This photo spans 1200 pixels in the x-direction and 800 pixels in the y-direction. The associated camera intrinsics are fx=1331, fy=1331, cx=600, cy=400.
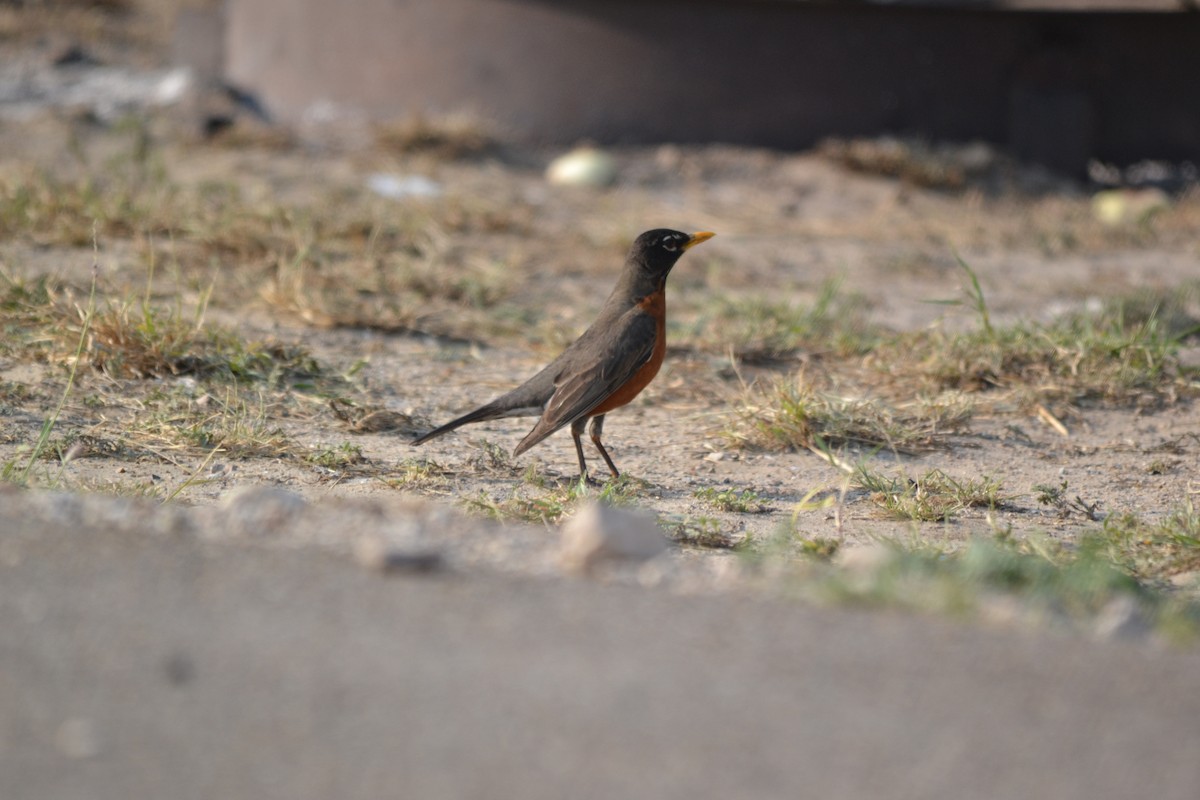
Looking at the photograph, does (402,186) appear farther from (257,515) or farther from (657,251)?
(257,515)

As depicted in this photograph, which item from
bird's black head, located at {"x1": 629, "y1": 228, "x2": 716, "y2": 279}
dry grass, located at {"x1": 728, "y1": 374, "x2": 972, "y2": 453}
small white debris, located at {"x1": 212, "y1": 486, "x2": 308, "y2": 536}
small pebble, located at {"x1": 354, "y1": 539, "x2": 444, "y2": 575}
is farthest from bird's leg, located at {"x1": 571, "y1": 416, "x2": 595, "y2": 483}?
small pebble, located at {"x1": 354, "y1": 539, "x2": 444, "y2": 575}

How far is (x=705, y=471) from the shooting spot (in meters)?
5.47

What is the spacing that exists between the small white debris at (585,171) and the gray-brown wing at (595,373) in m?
5.83

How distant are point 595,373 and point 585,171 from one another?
20.1 feet

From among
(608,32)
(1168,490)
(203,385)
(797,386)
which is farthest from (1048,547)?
(608,32)

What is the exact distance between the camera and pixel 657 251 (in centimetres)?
591

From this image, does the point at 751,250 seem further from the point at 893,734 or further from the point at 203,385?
the point at 893,734

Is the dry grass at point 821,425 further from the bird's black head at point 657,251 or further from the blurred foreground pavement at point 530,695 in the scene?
the blurred foreground pavement at point 530,695

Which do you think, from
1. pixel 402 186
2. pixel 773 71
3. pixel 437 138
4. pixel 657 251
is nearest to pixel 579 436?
pixel 657 251

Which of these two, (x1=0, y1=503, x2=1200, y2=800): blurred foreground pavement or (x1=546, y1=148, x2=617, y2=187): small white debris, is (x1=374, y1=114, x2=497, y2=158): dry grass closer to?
(x1=546, y1=148, x2=617, y2=187): small white debris

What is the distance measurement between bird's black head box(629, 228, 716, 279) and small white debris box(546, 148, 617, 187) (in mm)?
5299

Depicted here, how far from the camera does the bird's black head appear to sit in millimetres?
5895

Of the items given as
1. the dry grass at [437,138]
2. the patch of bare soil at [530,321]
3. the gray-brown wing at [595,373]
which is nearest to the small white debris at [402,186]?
the patch of bare soil at [530,321]

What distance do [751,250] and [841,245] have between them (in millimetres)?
764
